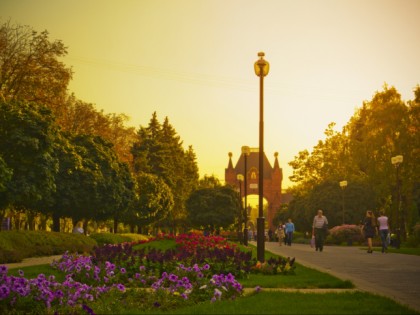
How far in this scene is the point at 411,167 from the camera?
1857 inches

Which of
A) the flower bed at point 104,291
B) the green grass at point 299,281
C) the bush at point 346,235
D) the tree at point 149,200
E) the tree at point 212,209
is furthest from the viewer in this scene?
the tree at point 212,209

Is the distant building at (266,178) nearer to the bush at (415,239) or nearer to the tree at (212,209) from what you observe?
the tree at (212,209)

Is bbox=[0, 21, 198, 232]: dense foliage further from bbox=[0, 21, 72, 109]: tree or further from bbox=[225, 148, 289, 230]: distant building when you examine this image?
bbox=[225, 148, 289, 230]: distant building

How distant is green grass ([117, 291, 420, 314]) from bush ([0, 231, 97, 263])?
12.2 meters

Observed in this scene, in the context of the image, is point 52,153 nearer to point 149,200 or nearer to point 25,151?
point 25,151

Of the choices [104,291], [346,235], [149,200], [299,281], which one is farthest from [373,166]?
[104,291]

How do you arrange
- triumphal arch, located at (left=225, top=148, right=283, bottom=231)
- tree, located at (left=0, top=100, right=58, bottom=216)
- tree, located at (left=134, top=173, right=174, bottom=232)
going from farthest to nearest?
triumphal arch, located at (left=225, top=148, right=283, bottom=231) → tree, located at (left=134, top=173, right=174, bottom=232) → tree, located at (left=0, top=100, right=58, bottom=216)

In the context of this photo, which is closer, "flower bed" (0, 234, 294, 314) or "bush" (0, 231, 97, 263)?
"flower bed" (0, 234, 294, 314)

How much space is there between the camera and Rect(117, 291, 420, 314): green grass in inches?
301

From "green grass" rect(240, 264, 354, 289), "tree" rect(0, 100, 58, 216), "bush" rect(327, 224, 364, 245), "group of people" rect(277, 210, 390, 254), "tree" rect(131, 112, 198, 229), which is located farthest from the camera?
"tree" rect(131, 112, 198, 229)

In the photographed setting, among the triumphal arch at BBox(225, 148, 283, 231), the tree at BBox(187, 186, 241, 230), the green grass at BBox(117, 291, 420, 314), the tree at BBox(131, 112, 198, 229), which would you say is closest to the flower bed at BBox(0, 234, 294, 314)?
the green grass at BBox(117, 291, 420, 314)

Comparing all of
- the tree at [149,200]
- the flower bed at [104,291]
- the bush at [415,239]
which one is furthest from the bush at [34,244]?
the tree at [149,200]

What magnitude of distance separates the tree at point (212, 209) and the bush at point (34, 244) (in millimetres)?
45984

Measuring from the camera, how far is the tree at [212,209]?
7319 cm
